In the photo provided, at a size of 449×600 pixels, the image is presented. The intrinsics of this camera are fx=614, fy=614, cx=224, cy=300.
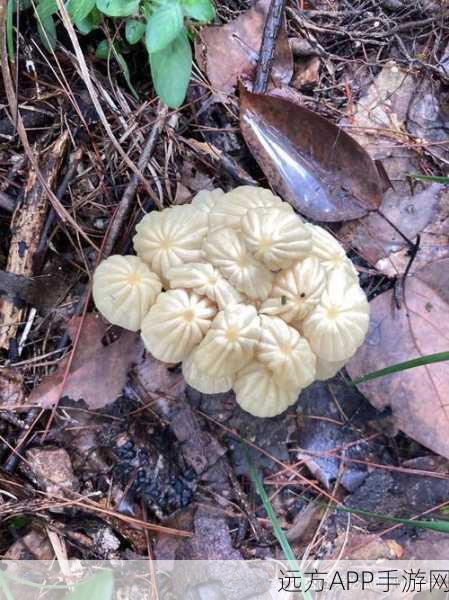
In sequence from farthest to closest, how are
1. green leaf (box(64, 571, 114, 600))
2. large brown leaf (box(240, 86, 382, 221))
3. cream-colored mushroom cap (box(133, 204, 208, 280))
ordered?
1. large brown leaf (box(240, 86, 382, 221))
2. cream-colored mushroom cap (box(133, 204, 208, 280))
3. green leaf (box(64, 571, 114, 600))

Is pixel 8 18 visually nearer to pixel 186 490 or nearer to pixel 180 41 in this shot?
pixel 180 41

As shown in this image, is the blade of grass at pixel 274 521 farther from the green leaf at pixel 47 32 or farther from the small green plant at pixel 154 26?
the green leaf at pixel 47 32

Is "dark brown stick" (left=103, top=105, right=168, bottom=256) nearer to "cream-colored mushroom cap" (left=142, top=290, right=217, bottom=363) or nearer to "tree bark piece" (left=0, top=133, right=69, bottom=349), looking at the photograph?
"tree bark piece" (left=0, top=133, right=69, bottom=349)

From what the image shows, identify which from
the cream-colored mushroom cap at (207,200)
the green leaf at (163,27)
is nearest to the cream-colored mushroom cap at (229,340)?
the cream-colored mushroom cap at (207,200)

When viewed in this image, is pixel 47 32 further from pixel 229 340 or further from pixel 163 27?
pixel 229 340

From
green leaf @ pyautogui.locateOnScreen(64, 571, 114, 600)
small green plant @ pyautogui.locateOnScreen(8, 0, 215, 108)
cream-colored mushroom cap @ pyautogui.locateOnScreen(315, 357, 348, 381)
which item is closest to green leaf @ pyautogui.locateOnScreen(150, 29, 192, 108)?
small green plant @ pyautogui.locateOnScreen(8, 0, 215, 108)
